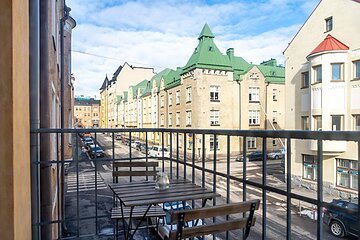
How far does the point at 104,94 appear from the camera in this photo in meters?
63.8

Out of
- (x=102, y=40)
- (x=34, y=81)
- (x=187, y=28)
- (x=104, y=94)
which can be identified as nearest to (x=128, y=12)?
(x=102, y=40)

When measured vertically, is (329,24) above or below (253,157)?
above

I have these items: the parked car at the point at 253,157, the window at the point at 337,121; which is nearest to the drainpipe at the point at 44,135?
the parked car at the point at 253,157

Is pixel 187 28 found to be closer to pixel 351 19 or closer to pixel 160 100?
pixel 160 100

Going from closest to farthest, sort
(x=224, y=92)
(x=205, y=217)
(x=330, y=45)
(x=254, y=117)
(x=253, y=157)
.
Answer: (x=205, y=217), (x=253, y=157), (x=330, y=45), (x=224, y=92), (x=254, y=117)

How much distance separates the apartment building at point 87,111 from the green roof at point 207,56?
53677 mm

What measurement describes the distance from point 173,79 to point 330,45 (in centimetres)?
1719

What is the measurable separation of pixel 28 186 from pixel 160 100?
1190 inches

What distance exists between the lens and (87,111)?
7494 centimetres

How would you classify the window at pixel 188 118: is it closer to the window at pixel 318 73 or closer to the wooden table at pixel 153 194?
the window at pixel 318 73

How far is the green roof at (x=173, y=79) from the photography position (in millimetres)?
28184

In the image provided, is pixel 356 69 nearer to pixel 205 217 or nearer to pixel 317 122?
pixel 317 122

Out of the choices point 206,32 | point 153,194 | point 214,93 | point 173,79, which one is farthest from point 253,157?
point 173,79

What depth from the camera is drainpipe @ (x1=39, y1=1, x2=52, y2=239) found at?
9.32 ft
